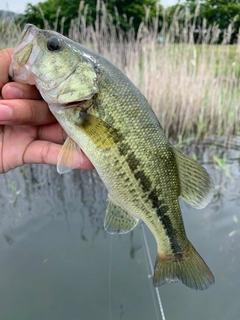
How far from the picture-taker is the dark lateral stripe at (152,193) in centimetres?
156

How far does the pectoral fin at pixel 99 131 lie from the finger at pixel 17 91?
13.5 inches

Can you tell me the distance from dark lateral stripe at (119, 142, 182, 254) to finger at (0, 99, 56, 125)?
459 millimetres

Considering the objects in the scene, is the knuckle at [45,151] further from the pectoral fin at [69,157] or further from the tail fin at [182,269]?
the tail fin at [182,269]

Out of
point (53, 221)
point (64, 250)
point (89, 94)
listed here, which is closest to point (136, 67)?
point (53, 221)

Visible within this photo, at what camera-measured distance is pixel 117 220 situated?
66.2 inches

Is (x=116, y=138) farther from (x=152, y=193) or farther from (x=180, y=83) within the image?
(x=180, y=83)

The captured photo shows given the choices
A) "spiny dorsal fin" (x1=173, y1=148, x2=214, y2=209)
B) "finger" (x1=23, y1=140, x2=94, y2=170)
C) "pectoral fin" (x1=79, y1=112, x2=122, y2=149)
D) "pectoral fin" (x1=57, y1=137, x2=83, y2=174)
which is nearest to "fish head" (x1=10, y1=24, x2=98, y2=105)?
"pectoral fin" (x1=79, y1=112, x2=122, y2=149)

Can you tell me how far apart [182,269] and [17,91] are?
1.16 m

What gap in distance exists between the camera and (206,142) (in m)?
5.45

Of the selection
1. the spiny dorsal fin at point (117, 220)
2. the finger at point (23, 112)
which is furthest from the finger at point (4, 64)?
the spiny dorsal fin at point (117, 220)

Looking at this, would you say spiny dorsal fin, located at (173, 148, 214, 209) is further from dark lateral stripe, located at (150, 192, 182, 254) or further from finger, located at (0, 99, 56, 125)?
finger, located at (0, 99, 56, 125)

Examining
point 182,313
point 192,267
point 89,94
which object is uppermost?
point 89,94

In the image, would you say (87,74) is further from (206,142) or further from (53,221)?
(206,142)

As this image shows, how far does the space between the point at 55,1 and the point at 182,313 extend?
32.8m
